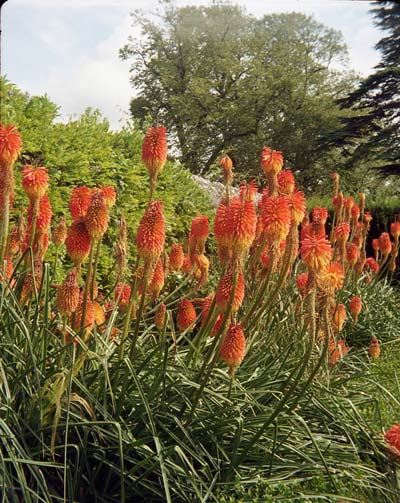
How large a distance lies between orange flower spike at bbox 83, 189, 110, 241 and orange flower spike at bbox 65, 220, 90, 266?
0.26 ft

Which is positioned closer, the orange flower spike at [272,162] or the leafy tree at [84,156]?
the orange flower spike at [272,162]

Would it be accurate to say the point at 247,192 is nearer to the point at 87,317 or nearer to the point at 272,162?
the point at 272,162

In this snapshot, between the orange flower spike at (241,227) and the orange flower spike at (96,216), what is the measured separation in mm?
453

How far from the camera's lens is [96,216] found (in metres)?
2.10

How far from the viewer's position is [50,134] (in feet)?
14.2

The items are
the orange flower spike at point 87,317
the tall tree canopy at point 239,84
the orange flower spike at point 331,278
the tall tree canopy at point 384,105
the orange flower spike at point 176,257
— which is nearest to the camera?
the orange flower spike at point 87,317

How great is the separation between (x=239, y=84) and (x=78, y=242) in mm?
32678

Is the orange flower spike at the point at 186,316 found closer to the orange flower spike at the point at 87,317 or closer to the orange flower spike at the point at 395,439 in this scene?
the orange flower spike at the point at 87,317

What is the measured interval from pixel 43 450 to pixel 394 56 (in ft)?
73.8

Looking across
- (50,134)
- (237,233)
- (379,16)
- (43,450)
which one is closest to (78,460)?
(43,450)

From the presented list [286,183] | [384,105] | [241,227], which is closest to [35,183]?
[241,227]

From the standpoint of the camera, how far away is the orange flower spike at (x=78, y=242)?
2.20 m

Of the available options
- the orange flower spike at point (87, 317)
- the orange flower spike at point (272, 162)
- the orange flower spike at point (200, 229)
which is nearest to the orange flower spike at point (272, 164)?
the orange flower spike at point (272, 162)

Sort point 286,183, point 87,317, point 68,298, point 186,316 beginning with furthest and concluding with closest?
1. point 286,183
2. point 186,316
3. point 87,317
4. point 68,298
